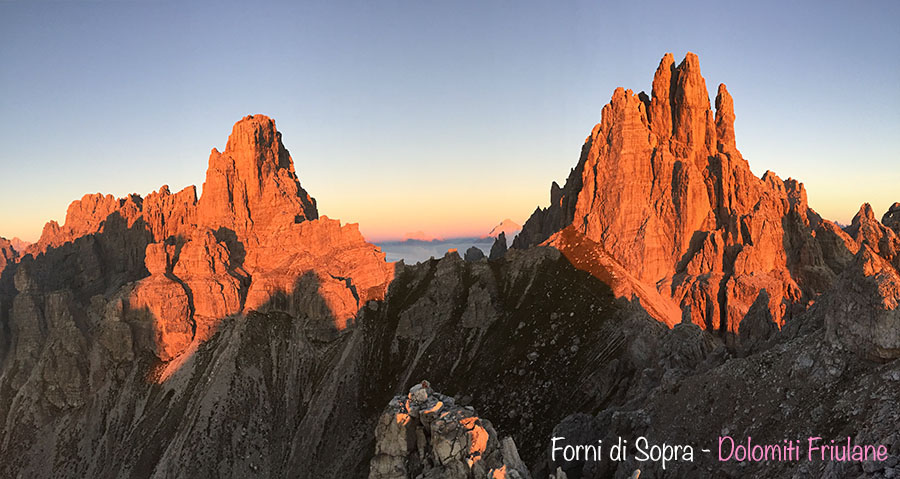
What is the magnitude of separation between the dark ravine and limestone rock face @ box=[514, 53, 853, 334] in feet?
1.80

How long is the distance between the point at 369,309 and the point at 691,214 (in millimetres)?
82719

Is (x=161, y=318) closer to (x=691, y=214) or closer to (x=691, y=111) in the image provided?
(x=691, y=214)

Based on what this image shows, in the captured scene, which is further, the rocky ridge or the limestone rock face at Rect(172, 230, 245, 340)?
the limestone rock face at Rect(172, 230, 245, 340)

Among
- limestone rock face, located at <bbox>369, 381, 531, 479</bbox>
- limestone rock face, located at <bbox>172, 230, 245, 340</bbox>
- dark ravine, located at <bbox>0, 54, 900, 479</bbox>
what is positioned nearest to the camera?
limestone rock face, located at <bbox>369, 381, 531, 479</bbox>

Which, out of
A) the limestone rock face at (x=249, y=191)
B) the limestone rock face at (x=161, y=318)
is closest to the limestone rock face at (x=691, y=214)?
the limestone rock face at (x=249, y=191)

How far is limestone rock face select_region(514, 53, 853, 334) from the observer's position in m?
112

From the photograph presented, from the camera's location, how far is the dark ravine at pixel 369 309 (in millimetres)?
77562

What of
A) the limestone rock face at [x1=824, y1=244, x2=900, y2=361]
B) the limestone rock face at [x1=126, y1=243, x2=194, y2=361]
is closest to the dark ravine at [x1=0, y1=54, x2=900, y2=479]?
the limestone rock face at [x1=126, y1=243, x2=194, y2=361]

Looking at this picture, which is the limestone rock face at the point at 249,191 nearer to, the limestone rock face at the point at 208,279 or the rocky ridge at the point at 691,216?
the limestone rock face at the point at 208,279

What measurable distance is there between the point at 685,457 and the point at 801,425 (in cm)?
734

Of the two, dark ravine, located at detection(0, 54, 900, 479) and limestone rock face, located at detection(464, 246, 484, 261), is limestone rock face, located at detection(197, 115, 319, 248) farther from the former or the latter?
limestone rock face, located at detection(464, 246, 484, 261)

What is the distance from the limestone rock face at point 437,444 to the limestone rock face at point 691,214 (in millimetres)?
74948

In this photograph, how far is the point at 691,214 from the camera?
4902 inches

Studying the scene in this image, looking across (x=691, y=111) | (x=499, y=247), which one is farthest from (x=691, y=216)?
(x=499, y=247)
